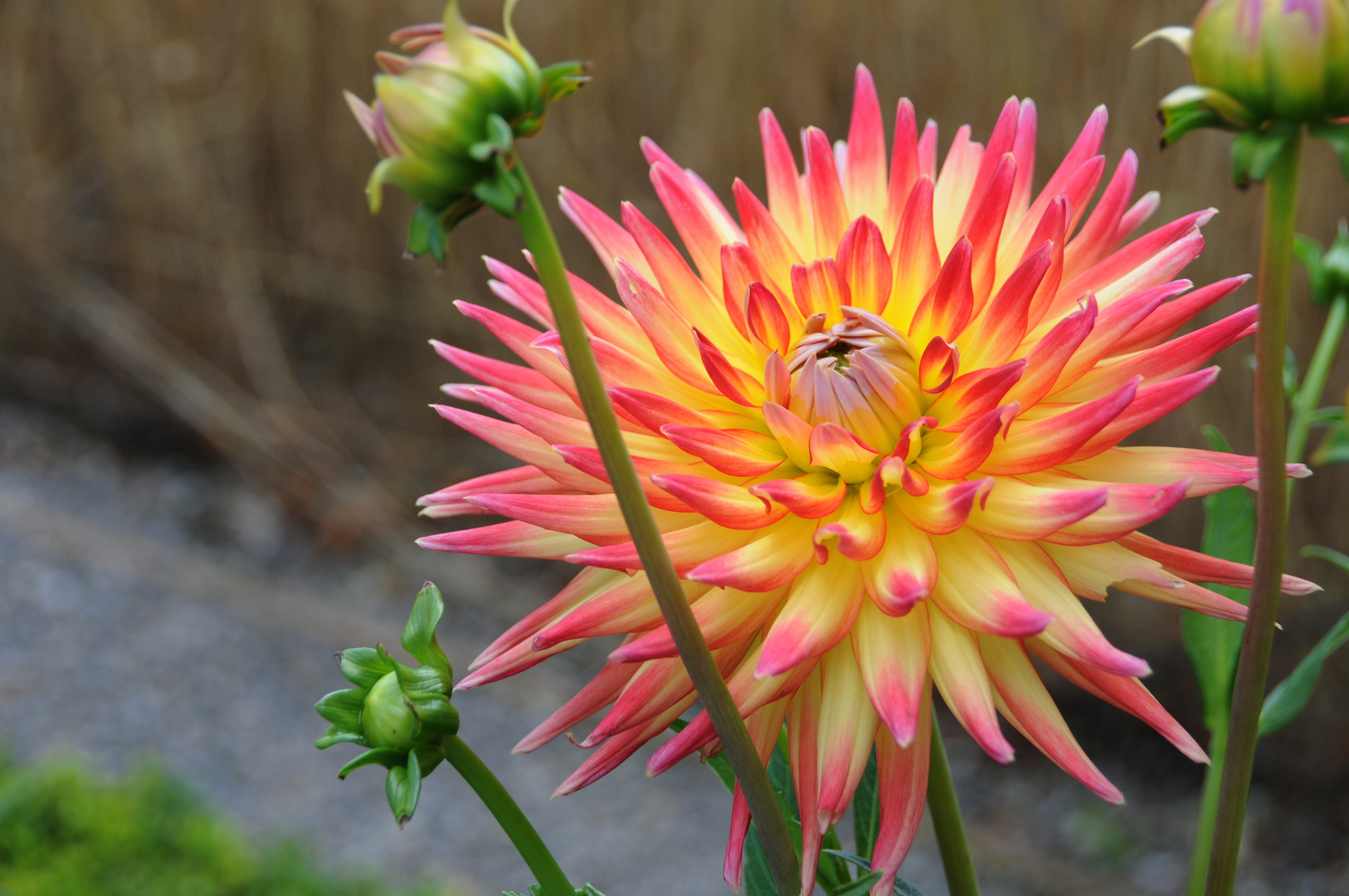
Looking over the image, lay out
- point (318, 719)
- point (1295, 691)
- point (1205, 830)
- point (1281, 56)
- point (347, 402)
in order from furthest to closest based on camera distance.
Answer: point (347, 402) < point (318, 719) < point (1295, 691) < point (1205, 830) < point (1281, 56)

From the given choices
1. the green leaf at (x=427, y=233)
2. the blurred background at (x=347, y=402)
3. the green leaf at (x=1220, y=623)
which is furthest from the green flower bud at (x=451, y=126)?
the blurred background at (x=347, y=402)

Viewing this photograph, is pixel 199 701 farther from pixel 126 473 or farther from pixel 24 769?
pixel 126 473

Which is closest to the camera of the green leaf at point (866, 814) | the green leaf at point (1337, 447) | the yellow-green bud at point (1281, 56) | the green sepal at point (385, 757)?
the yellow-green bud at point (1281, 56)

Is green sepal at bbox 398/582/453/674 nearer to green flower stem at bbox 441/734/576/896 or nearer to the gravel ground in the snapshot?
green flower stem at bbox 441/734/576/896

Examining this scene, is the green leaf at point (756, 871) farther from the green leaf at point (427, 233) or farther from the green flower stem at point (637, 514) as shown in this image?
the green leaf at point (427, 233)

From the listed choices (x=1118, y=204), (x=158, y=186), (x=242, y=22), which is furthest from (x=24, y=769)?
(x=1118, y=204)

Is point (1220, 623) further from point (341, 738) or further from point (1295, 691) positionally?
point (341, 738)

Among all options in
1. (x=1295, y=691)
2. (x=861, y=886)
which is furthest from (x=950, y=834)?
(x=1295, y=691)
